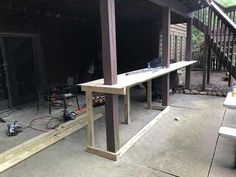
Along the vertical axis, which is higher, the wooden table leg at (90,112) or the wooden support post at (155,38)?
the wooden support post at (155,38)

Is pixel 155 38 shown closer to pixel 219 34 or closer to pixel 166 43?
pixel 219 34

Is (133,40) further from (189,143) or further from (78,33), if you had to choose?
(189,143)

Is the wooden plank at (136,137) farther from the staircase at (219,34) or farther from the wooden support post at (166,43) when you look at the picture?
the staircase at (219,34)

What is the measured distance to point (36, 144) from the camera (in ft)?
9.71

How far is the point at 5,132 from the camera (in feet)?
11.7

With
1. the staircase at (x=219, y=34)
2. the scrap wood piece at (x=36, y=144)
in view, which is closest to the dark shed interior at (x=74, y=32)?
the staircase at (x=219, y=34)

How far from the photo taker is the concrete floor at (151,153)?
7.89 ft

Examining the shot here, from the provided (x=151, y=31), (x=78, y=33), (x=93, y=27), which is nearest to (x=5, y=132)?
(x=78, y=33)

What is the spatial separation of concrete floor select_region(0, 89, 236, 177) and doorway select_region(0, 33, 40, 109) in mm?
859

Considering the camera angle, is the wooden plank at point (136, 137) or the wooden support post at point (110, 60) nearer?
the wooden support post at point (110, 60)

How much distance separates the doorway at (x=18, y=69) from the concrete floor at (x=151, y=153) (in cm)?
86

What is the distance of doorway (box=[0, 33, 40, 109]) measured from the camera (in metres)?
4.72

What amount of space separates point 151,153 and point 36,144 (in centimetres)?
163

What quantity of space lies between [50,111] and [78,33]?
3.25m
